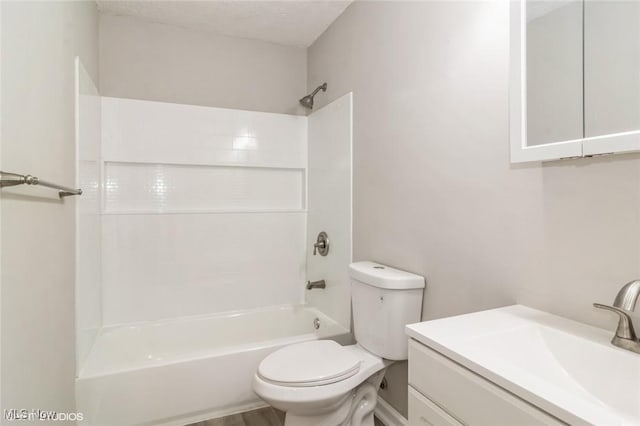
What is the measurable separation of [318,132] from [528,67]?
1658 millimetres

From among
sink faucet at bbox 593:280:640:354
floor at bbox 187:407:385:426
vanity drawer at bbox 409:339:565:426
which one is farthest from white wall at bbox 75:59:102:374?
sink faucet at bbox 593:280:640:354

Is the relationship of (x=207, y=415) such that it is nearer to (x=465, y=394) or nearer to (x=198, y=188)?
(x=198, y=188)

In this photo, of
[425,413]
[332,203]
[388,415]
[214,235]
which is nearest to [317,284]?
[332,203]

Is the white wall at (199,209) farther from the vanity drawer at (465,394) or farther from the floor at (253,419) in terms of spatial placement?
the vanity drawer at (465,394)

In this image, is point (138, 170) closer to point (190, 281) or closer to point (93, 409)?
point (190, 281)

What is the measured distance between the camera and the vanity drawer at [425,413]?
827mm

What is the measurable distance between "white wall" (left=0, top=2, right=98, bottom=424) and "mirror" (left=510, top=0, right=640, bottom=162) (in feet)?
4.87

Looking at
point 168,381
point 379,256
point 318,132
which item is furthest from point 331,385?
point 318,132

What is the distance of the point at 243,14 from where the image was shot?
2.25m

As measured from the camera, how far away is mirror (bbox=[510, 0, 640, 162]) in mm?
829

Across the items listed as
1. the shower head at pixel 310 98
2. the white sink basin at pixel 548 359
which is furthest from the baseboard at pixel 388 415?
the shower head at pixel 310 98

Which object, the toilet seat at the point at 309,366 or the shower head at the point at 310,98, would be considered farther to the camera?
the shower head at the point at 310,98

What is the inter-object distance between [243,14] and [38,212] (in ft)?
5.95

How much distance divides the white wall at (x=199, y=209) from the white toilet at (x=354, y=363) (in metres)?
1.09
